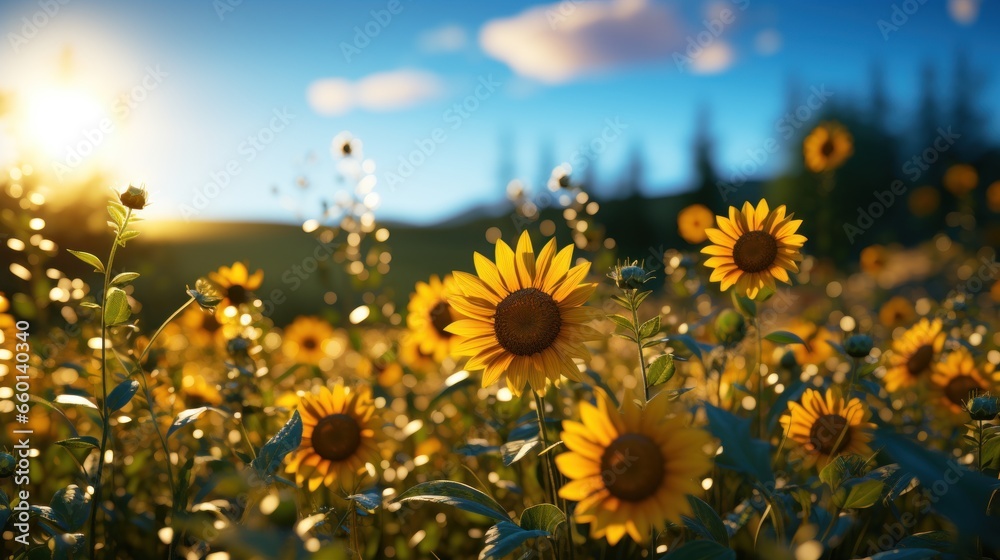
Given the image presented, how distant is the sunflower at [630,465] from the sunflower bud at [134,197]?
112 cm

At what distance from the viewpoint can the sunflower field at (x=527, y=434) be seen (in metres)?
1.15

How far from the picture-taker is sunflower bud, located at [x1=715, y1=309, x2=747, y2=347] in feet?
6.45

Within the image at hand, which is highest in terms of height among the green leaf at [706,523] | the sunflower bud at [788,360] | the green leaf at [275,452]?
the green leaf at [275,452]

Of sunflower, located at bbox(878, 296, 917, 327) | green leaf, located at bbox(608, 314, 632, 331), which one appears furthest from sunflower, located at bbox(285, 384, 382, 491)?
sunflower, located at bbox(878, 296, 917, 327)

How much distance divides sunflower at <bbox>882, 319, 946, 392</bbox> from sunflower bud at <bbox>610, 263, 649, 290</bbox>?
1512 millimetres

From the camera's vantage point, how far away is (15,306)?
7.68 ft

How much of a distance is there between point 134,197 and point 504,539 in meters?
1.14

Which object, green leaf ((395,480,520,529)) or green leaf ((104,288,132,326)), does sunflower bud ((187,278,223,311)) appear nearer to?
green leaf ((104,288,132,326))

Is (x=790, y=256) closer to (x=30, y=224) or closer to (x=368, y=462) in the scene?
(x=368, y=462)

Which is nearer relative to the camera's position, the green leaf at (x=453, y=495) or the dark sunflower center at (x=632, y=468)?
the dark sunflower center at (x=632, y=468)

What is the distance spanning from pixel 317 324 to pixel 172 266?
1029cm

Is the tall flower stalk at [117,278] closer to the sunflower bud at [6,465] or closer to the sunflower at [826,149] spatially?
the sunflower bud at [6,465]

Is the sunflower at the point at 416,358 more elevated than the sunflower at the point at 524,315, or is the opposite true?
the sunflower at the point at 524,315

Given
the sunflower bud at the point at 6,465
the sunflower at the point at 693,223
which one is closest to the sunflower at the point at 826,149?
the sunflower at the point at 693,223
